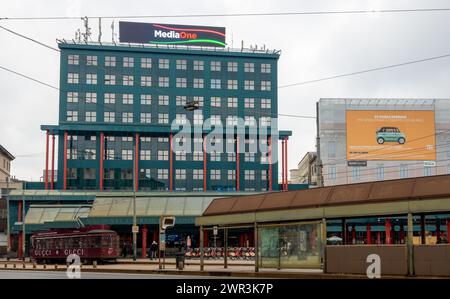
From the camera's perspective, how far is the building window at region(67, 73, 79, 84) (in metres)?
104

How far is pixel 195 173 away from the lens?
340ft

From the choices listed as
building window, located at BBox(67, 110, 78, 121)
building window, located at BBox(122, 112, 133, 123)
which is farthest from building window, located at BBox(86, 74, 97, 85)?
building window, located at BBox(122, 112, 133, 123)

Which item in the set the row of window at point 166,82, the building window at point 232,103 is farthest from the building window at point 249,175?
the row of window at point 166,82

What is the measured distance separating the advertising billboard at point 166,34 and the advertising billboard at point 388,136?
28.0m

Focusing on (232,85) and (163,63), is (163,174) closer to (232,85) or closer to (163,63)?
(163,63)

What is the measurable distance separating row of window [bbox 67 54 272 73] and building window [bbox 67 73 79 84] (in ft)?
6.15

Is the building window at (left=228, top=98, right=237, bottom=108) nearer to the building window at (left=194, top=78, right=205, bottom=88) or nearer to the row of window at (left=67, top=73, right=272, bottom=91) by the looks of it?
the row of window at (left=67, top=73, right=272, bottom=91)

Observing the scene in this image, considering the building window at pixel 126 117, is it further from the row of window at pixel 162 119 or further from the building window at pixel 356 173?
the building window at pixel 356 173

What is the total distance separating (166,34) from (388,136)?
4212 centimetres

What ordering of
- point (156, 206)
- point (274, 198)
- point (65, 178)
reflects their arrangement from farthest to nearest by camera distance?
point (65, 178)
point (156, 206)
point (274, 198)

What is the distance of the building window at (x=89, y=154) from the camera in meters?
103
